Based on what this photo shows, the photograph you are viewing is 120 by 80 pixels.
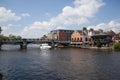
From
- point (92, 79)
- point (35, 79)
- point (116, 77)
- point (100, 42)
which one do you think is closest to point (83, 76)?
point (92, 79)

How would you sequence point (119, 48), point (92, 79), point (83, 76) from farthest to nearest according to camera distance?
point (119, 48) → point (83, 76) → point (92, 79)

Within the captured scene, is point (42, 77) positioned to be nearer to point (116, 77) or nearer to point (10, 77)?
point (10, 77)

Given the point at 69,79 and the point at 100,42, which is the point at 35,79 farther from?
the point at 100,42

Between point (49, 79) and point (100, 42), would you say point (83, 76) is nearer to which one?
point (49, 79)

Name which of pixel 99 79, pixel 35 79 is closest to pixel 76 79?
pixel 99 79

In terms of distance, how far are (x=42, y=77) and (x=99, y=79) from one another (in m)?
11.3

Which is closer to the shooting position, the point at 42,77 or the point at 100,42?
the point at 42,77

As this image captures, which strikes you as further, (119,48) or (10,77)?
(119,48)

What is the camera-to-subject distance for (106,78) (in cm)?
4612

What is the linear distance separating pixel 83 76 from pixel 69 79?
414cm

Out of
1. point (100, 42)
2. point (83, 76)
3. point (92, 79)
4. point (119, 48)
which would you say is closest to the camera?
point (92, 79)

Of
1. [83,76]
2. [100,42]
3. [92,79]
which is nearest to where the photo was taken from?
[92,79]

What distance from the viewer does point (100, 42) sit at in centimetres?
19850

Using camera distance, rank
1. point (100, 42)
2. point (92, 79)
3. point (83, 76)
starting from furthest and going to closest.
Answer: point (100, 42) → point (83, 76) → point (92, 79)
